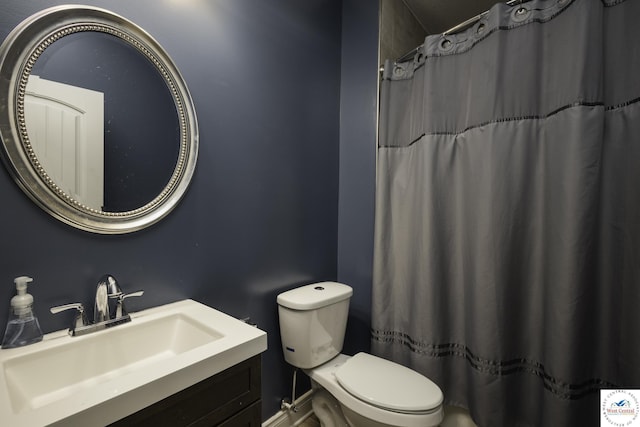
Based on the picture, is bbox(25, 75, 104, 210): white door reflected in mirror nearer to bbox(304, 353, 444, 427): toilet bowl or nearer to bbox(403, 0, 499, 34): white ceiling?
bbox(304, 353, 444, 427): toilet bowl

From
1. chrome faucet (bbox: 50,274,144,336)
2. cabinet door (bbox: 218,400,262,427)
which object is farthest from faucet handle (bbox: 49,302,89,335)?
cabinet door (bbox: 218,400,262,427)

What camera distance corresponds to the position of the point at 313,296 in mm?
1345

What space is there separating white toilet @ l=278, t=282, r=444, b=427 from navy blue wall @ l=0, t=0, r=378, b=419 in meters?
0.16

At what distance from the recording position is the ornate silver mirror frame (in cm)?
73

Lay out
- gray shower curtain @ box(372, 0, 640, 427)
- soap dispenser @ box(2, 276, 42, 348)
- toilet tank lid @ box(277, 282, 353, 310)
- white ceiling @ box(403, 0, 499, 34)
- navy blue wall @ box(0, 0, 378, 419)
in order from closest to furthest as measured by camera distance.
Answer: soap dispenser @ box(2, 276, 42, 348), navy blue wall @ box(0, 0, 378, 419), gray shower curtain @ box(372, 0, 640, 427), toilet tank lid @ box(277, 282, 353, 310), white ceiling @ box(403, 0, 499, 34)

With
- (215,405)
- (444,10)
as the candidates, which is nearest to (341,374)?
(215,405)

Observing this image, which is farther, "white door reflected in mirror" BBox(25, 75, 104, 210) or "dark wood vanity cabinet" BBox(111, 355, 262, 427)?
"white door reflected in mirror" BBox(25, 75, 104, 210)

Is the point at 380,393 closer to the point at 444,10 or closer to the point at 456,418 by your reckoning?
the point at 456,418

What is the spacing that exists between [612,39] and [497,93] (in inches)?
14.4

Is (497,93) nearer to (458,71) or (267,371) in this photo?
(458,71)

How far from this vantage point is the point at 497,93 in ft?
3.91

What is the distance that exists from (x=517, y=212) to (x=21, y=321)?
1.72 m

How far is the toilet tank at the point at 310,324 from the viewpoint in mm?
1286

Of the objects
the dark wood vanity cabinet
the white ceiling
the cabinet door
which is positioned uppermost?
the white ceiling
